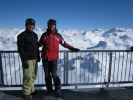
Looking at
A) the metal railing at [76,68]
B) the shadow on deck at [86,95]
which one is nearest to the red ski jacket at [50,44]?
the metal railing at [76,68]

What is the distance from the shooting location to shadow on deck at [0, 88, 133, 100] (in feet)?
20.7

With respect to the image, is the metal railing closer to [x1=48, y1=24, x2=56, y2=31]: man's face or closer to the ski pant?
the ski pant

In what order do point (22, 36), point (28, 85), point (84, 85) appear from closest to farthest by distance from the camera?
point (22, 36)
point (28, 85)
point (84, 85)

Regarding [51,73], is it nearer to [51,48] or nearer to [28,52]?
[51,48]

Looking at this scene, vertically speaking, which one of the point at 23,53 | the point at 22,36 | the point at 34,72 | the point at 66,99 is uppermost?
the point at 22,36

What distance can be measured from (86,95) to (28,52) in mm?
1952

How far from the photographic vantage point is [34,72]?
6.19 meters

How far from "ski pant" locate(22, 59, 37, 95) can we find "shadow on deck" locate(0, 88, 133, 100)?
266mm

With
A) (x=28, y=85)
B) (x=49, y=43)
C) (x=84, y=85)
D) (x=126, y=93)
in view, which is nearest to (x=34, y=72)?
(x=28, y=85)

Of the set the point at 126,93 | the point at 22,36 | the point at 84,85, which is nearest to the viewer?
the point at 22,36

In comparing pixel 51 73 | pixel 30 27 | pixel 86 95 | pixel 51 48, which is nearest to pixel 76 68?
pixel 86 95

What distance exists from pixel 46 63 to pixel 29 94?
91 cm

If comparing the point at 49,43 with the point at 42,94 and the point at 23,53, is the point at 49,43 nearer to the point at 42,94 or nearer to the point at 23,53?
the point at 23,53

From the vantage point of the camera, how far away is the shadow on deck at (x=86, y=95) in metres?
6.30
